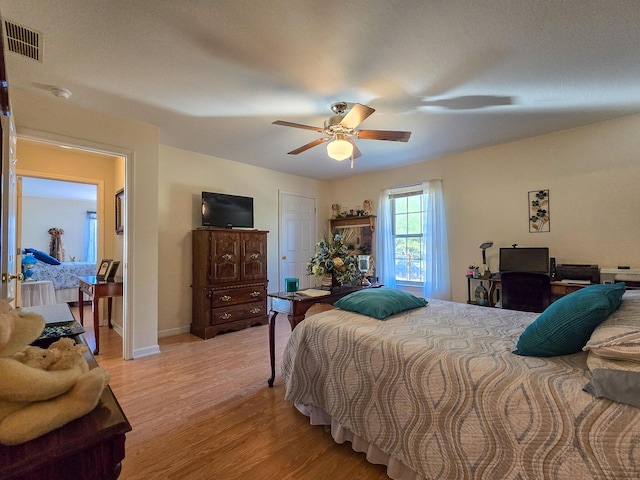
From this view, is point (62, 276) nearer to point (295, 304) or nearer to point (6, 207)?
point (6, 207)

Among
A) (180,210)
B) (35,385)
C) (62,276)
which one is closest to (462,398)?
(35,385)

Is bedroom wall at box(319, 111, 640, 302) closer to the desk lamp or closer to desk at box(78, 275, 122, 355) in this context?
the desk lamp

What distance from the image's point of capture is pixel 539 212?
3684 mm

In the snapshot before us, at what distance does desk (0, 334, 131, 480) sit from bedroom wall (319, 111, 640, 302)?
436cm

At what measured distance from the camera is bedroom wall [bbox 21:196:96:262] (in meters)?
8.09

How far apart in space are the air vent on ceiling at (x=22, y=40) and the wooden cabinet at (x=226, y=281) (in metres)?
2.33

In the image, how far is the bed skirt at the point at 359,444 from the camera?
4.91 feet

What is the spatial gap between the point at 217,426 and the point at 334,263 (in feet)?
4.86

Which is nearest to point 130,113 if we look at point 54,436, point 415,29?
point 415,29

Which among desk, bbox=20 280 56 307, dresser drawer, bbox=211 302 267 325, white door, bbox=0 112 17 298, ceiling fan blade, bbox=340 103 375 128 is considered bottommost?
dresser drawer, bbox=211 302 267 325

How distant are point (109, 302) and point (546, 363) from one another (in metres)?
5.15

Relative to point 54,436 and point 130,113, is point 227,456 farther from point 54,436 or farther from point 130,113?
point 130,113

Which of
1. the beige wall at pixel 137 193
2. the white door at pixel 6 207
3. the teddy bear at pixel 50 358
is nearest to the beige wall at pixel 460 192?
the beige wall at pixel 137 193

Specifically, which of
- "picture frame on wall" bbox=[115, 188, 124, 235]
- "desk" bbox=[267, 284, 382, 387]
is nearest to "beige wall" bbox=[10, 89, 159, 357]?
"picture frame on wall" bbox=[115, 188, 124, 235]
